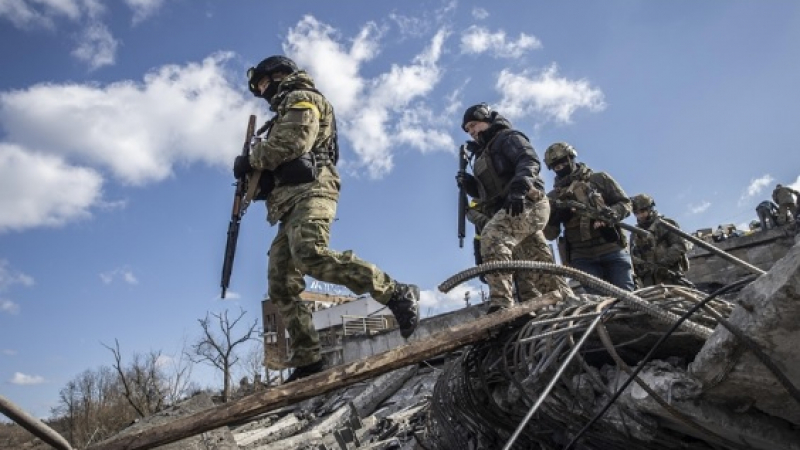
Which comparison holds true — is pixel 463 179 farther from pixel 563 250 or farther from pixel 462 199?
pixel 563 250

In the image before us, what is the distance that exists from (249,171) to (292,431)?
3334mm

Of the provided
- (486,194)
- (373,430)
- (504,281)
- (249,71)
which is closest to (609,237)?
(486,194)

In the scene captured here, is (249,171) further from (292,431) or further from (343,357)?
(343,357)

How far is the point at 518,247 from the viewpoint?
4145 mm

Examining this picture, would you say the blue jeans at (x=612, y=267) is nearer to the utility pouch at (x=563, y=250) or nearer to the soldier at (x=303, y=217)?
the utility pouch at (x=563, y=250)

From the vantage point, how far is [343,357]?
12258 mm

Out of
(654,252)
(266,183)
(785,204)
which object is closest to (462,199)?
(266,183)

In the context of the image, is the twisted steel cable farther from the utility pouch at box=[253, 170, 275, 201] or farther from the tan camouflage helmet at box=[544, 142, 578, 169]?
the tan camouflage helmet at box=[544, 142, 578, 169]

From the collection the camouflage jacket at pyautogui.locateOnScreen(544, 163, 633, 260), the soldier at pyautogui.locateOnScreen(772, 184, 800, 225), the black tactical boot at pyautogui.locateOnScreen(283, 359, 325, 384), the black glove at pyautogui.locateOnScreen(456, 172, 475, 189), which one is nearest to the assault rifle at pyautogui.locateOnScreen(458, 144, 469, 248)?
the black glove at pyautogui.locateOnScreen(456, 172, 475, 189)

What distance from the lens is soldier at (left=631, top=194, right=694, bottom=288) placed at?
621cm

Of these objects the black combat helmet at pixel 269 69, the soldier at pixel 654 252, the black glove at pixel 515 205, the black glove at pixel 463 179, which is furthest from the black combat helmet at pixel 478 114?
the soldier at pixel 654 252

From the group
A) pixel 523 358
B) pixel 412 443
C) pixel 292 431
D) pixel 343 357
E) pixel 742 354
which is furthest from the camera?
pixel 343 357

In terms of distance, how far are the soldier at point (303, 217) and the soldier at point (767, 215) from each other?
24.0 ft

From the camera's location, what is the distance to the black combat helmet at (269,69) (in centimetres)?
362
